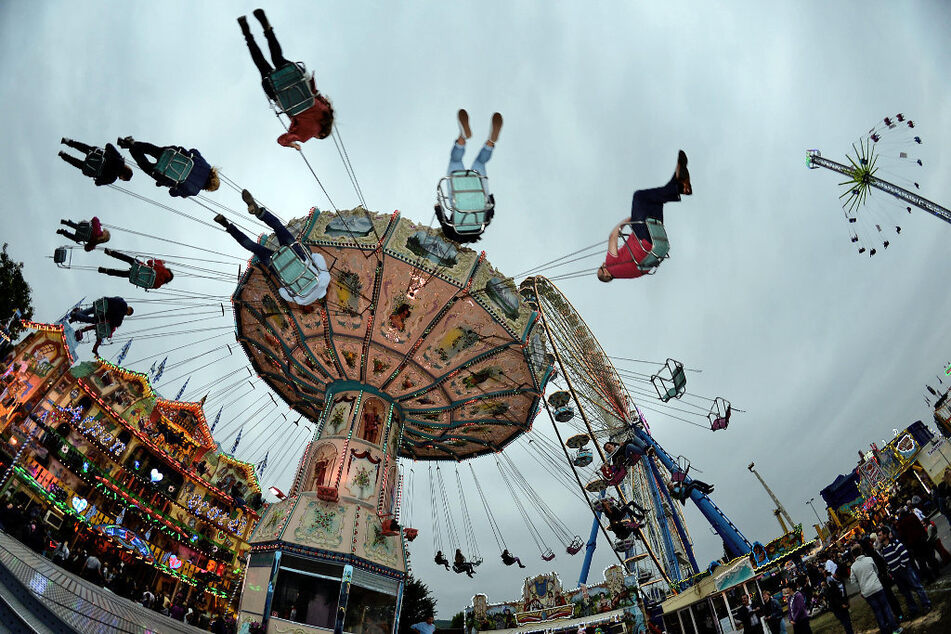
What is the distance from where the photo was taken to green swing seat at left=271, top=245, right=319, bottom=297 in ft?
40.1

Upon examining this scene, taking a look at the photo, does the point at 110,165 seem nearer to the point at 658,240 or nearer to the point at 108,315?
the point at 108,315

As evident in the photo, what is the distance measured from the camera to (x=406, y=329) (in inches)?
627

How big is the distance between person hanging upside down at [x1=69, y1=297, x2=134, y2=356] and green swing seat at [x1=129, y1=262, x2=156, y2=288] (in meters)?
1.77

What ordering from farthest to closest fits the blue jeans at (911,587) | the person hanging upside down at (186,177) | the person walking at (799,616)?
the person hanging upside down at (186,177), the person walking at (799,616), the blue jeans at (911,587)

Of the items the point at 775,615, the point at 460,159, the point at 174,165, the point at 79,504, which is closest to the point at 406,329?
the point at 460,159

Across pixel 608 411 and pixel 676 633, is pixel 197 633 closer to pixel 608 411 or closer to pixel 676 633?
pixel 676 633

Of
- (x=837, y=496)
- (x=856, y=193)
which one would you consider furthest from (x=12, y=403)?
(x=837, y=496)

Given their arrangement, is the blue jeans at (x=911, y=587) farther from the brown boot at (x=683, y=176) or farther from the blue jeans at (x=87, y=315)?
the blue jeans at (x=87, y=315)

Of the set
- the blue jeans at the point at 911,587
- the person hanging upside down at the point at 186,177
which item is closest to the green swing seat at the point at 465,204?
the person hanging upside down at the point at 186,177

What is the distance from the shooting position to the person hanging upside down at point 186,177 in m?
9.85

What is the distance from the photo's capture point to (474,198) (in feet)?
34.4

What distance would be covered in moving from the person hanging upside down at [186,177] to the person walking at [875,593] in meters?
13.5

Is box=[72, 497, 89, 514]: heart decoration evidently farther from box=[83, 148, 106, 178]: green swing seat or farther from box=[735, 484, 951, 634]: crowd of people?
box=[735, 484, 951, 634]: crowd of people

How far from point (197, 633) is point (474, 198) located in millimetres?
14965
